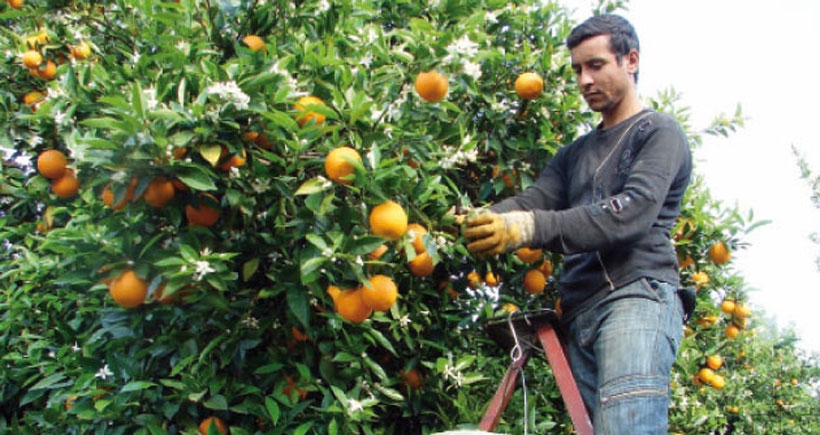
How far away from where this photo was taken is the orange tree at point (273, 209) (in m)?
1.79

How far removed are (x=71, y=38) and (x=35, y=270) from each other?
1.05m

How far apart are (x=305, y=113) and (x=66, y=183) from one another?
1016mm

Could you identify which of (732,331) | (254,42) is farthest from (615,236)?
(732,331)

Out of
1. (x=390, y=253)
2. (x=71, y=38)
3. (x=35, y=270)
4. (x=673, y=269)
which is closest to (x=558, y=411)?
(x=673, y=269)

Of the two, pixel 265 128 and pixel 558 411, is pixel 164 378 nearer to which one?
pixel 265 128

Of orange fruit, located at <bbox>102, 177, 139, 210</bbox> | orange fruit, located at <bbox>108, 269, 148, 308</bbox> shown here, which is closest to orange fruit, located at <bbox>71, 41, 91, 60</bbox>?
orange fruit, located at <bbox>102, 177, 139, 210</bbox>

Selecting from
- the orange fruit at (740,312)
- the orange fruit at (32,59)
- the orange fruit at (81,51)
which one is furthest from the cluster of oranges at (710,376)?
the orange fruit at (32,59)

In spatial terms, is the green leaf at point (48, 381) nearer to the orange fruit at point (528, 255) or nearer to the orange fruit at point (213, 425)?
the orange fruit at point (213, 425)

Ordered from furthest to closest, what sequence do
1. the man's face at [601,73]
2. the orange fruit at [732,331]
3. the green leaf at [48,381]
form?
the orange fruit at [732,331] < the green leaf at [48,381] < the man's face at [601,73]

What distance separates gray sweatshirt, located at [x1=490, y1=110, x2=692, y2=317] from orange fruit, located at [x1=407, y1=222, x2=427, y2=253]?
33 centimetres

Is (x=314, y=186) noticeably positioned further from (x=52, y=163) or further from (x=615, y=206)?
(x=52, y=163)

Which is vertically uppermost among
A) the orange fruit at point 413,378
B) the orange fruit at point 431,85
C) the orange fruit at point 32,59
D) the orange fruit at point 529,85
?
the orange fruit at point 431,85

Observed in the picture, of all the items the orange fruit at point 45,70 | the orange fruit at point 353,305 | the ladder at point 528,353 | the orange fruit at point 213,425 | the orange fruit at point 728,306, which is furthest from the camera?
the orange fruit at point 728,306

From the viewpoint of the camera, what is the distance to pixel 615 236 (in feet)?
6.19
